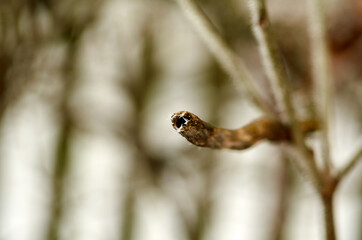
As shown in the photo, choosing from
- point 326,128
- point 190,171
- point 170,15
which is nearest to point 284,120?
point 326,128

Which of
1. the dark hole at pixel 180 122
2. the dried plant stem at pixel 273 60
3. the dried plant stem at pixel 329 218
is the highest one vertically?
the dried plant stem at pixel 273 60

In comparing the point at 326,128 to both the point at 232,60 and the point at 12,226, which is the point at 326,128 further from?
the point at 12,226

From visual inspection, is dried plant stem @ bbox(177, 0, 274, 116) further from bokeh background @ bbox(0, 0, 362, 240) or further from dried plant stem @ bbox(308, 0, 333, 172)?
bokeh background @ bbox(0, 0, 362, 240)

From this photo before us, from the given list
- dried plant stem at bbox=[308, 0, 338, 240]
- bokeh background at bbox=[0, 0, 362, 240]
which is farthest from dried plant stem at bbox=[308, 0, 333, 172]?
bokeh background at bbox=[0, 0, 362, 240]

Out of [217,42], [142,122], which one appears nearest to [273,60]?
[217,42]

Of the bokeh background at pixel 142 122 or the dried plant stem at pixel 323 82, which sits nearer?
the dried plant stem at pixel 323 82

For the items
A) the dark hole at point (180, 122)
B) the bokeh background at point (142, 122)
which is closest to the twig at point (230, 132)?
the dark hole at point (180, 122)

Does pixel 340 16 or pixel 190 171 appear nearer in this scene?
pixel 340 16

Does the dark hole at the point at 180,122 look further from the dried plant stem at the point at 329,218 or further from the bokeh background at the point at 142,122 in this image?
the bokeh background at the point at 142,122
